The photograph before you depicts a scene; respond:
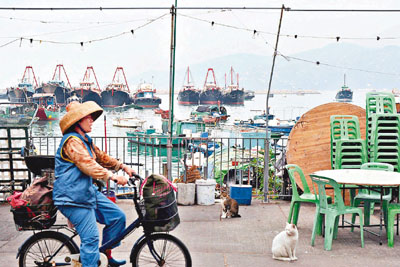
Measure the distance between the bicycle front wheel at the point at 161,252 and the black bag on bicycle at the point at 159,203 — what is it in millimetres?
177

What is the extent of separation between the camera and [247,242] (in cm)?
640

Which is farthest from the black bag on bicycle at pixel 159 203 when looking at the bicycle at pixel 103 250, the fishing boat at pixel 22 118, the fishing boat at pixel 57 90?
the fishing boat at pixel 57 90

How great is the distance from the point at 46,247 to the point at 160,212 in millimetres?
1198

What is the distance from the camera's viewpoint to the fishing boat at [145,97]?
130375mm

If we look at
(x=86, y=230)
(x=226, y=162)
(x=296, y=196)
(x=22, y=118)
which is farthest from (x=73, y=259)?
(x=226, y=162)

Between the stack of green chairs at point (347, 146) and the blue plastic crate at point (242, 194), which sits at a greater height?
the stack of green chairs at point (347, 146)

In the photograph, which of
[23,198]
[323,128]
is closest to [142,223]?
[23,198]

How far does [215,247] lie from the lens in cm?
616

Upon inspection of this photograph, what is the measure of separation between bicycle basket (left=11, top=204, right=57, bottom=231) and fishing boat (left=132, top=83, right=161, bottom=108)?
12645 centimetres

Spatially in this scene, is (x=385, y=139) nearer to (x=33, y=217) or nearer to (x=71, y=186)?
(x=71, y=186)

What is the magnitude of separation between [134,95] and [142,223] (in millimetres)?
130228

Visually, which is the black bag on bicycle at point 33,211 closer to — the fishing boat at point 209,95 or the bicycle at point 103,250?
the bicycle at point 103,250

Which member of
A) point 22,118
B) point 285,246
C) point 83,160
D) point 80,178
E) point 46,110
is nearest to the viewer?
point 83,160

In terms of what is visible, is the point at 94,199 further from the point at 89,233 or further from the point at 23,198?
the point at 23,198
